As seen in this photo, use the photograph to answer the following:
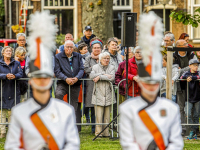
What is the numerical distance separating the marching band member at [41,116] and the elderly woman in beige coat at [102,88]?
4926 mm

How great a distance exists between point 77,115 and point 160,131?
5.52 m

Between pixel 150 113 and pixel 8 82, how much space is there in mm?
5434

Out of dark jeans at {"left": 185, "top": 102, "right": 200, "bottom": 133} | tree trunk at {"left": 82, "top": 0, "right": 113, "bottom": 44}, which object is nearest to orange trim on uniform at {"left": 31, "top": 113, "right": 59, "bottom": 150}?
dark jeans at {"left": 185, "top": 102, "right": 200, "bottom": 133}

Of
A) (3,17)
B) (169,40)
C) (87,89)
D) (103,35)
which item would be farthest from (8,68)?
(3,17)

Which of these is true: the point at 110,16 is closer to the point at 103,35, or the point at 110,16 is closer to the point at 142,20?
the point at 103,35

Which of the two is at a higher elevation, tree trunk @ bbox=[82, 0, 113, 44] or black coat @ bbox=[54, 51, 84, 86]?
tree trunk @ bbox=[82, 0, 113, 44]

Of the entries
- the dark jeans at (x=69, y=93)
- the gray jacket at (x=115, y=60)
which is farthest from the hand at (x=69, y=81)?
the gray jacket at (x=115, y=60)

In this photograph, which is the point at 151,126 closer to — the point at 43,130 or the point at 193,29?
the point at 43,130

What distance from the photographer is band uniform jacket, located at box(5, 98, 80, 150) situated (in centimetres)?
382

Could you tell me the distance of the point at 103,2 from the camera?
44.8 ft

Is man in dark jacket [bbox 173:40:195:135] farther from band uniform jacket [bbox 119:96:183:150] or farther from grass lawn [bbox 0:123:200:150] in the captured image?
band uniform jacket [bbox 119:96:183:150]

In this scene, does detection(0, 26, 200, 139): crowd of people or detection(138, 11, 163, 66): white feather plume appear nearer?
detection(138, 11, 163, 66): white feather plume

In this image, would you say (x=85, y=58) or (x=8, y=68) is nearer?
(x=8, y=68)

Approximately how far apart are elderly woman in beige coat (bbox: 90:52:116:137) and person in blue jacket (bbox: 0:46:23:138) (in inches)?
61.4
